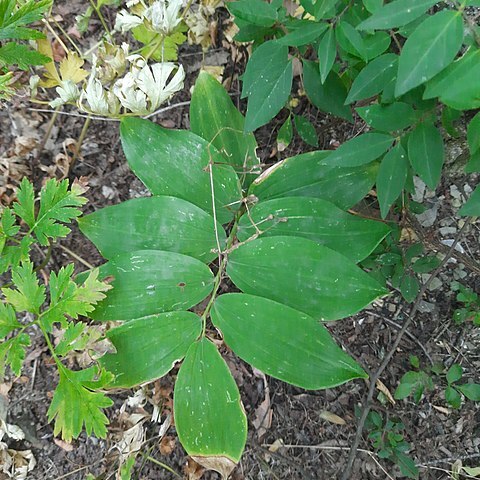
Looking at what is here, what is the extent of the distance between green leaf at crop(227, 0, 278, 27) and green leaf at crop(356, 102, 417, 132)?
0.80 feet

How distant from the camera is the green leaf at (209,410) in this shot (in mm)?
940

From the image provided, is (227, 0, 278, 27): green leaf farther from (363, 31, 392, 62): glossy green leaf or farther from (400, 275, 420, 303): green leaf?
(400, 275, 420, 303): green leaf

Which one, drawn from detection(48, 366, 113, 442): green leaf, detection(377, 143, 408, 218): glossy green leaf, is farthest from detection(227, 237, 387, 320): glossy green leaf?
detection(48, 366, 113, 442): green leaf

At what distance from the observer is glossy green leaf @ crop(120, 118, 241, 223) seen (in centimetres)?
109

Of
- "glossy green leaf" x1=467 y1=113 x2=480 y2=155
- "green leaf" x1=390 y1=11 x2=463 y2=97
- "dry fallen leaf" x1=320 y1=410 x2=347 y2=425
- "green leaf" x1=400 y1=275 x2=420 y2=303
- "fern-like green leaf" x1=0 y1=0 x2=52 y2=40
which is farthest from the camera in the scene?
"dry fallen leaf" x1=320 y1=410 x2=347 y2=425

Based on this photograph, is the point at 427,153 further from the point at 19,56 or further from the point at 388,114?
the point at 19,56

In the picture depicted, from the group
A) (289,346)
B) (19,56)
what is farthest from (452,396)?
(19,56)

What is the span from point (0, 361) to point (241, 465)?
73 cm

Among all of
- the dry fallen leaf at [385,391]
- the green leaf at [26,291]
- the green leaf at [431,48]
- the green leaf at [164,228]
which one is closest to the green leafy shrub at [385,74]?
the green leaf at [431,48]

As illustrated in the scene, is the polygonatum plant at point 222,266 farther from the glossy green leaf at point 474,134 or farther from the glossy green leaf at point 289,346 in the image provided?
the glossy green leaf at point 474,134

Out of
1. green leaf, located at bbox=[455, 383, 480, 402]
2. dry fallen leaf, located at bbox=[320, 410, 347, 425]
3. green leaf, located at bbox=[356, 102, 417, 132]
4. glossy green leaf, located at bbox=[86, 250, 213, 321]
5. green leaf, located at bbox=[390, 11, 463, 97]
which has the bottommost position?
dry fallen leaf, located at bbox=[320, 410, 347, 425]

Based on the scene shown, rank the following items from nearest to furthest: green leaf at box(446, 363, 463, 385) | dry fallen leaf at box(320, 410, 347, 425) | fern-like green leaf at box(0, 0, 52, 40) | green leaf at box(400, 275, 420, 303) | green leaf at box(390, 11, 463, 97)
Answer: green leaf at box(390, 11, 463, 97) → fern-like green leaf at box(0, 0, 52, 40) → green leaf at box(400, 275, 420, 303) → green leaf at box(446, 363, 463, 385) → dry fallen leaf at box(320, 410, 347, 425)

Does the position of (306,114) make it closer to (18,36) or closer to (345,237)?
(345,237)

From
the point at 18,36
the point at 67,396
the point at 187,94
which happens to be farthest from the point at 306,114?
the point at 67,396
